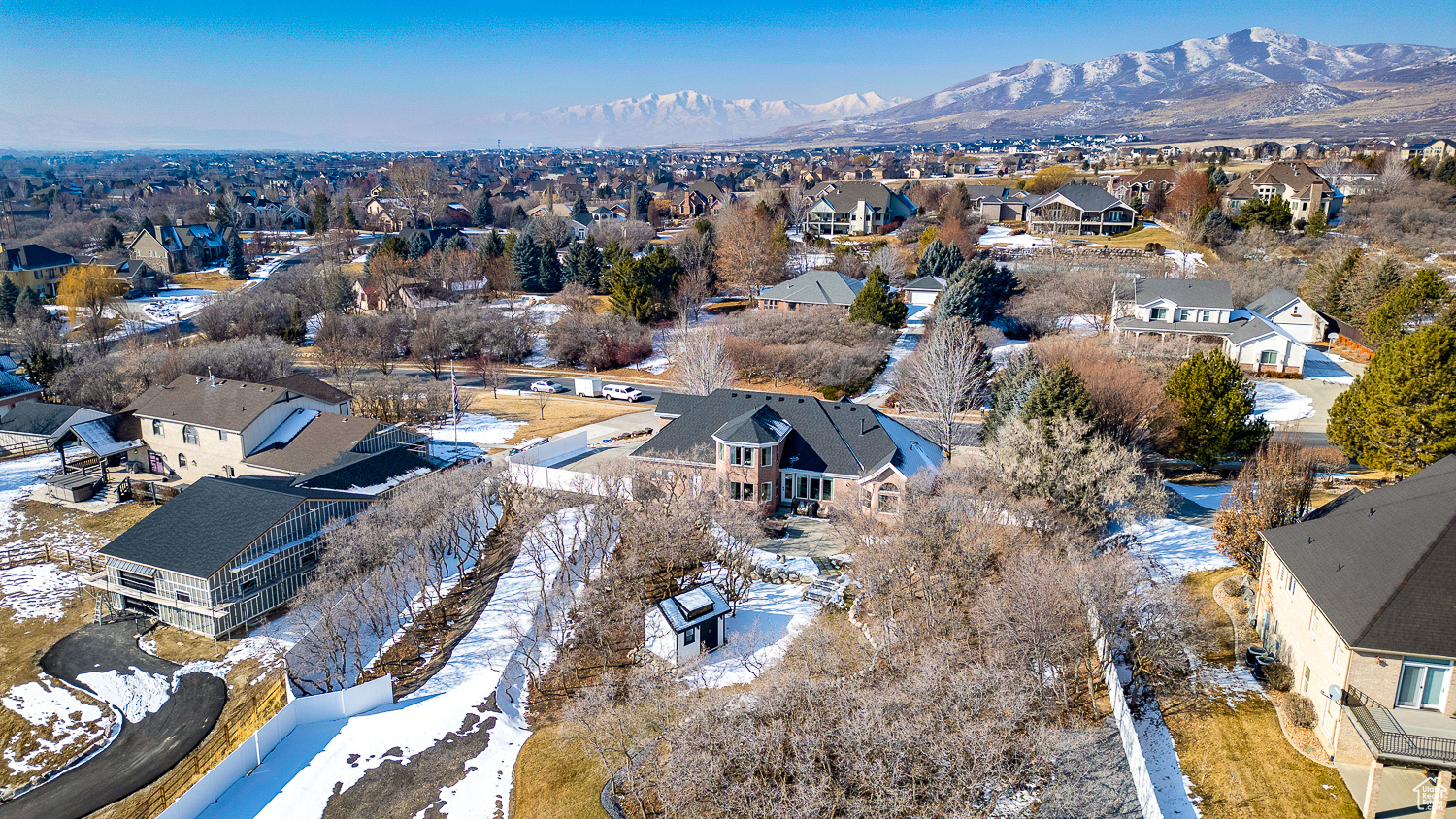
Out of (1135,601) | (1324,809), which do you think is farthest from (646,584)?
(1324,809)

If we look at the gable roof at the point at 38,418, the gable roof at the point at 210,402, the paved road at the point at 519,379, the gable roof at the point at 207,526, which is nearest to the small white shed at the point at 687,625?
the gable roof at the point at 207,526

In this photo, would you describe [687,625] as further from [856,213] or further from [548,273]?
[856,213]

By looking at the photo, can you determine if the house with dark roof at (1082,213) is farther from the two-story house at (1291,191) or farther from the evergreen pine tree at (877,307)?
the evergreen pine tree at (877,307)

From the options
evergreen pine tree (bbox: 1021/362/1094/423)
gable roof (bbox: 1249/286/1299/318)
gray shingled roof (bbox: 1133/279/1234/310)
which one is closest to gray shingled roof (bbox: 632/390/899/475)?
evergreen pine tree (bbox: 1021/362/1094/423)

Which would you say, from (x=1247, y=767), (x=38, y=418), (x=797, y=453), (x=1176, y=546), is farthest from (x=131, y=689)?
(x=1176, y=546)

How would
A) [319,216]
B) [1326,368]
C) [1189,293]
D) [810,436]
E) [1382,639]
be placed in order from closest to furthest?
[1382,639]
[810,436]
[1326,368]
[1189,293]
[319,216]

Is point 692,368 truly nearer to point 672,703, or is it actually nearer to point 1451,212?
point 672,703
